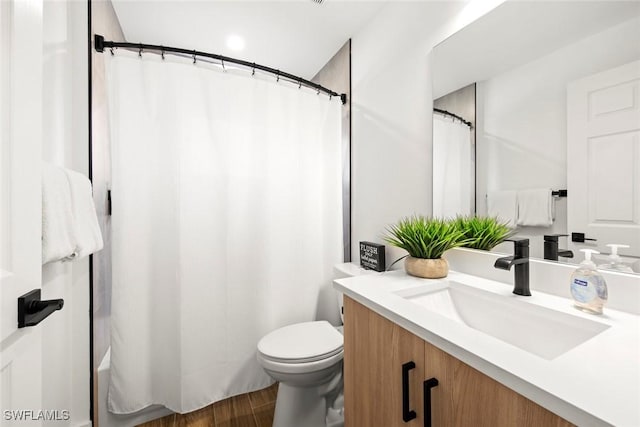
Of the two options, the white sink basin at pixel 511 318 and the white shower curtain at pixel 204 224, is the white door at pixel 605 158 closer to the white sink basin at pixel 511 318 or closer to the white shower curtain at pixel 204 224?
the white sink basin at pixel 511 318

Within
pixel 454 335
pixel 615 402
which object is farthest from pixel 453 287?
pixel 615 402

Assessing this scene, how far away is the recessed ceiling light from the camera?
187 centimetres

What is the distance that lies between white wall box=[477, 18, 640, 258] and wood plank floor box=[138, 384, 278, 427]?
148 centimetres

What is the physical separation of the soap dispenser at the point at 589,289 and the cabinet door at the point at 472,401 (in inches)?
18.1

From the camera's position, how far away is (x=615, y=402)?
0.40 meters

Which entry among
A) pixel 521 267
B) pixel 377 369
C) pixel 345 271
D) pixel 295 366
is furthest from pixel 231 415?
pixel 521 267

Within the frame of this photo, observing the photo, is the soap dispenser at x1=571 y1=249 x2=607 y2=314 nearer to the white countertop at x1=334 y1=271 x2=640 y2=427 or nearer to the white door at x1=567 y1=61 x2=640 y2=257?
the white countertop at x1=334 y1=271 x2=640 y2=427

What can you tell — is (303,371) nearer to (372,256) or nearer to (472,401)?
(372,256)

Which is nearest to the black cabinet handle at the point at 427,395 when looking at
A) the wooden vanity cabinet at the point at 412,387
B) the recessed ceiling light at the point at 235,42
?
the wooden vanity cabinet at the point at 412,387

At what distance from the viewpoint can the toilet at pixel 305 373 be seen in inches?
49.3

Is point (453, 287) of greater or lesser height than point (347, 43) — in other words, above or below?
below

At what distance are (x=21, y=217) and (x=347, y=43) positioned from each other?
2.03 metres

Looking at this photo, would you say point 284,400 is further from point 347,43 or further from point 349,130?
point 347,43

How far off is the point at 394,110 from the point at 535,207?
908 millimetres
